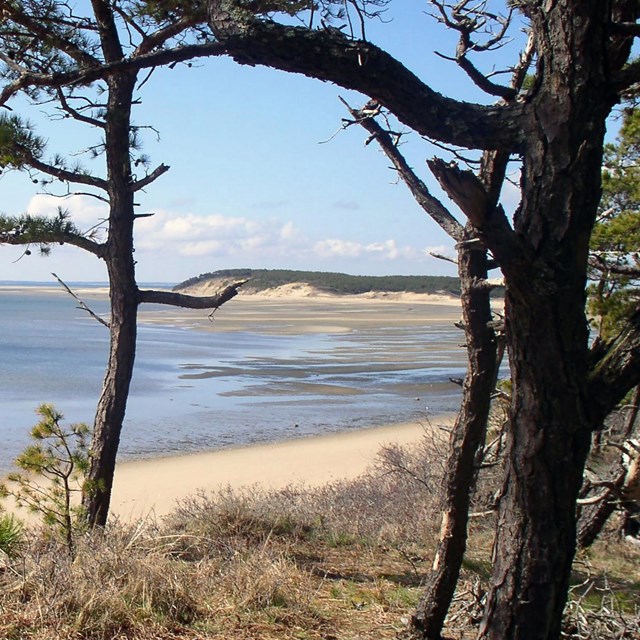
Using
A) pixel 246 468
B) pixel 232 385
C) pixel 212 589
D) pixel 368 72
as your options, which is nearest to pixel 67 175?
pixel 212 589

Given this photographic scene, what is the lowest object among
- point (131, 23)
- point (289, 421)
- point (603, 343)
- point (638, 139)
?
point (289, 421)

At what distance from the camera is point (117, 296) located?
24.6ft

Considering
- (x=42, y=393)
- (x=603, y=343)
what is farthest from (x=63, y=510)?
(x=42, y=393)

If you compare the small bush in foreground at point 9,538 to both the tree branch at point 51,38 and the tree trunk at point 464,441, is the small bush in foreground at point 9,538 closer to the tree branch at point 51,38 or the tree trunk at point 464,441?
the tree trunk at point 464,441

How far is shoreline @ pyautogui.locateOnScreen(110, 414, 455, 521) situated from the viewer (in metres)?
12.8

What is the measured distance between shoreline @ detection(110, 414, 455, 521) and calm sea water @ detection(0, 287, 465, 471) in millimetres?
843

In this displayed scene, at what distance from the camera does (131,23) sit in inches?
298

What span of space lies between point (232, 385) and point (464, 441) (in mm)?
21174

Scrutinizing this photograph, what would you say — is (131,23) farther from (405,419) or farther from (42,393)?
(42,393)

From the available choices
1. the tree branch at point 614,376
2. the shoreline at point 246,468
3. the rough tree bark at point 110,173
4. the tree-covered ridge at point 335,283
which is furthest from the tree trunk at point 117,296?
the tree-covered ridge at point 335,283

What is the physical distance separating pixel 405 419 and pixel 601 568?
13106mm

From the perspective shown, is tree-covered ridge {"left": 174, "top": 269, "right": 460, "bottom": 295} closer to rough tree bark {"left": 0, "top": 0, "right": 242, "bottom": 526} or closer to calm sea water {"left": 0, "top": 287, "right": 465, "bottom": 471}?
calm sea water {"left": 0, "top": 287, "right": 465, "bottom": 471}

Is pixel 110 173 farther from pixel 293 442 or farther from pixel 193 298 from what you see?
pixel 293 442

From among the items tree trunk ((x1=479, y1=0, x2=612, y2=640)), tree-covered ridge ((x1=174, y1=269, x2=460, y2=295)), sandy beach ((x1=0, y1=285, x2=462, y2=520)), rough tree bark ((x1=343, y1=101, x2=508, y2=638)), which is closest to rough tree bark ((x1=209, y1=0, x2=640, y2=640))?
tree trunk ((x1=479, y1=0, x2=612, y2=640))
